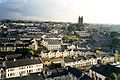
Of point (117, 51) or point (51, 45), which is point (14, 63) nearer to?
point (51, 45)

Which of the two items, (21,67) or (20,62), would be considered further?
(20,62)

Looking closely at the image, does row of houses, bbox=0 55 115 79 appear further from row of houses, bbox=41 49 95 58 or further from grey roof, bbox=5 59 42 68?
row of houses, bbox=41 49 95 58

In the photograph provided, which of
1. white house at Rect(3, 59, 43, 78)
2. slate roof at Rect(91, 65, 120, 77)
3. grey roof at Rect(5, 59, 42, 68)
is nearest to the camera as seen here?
slate roof at Rect(91, 65, 120, 77)

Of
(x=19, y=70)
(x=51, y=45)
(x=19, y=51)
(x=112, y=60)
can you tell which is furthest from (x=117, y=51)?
(x=19, y=70)

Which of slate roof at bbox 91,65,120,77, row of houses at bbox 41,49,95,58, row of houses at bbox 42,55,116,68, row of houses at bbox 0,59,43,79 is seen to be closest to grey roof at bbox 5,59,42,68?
row of houses at bbox 0,59,43,79

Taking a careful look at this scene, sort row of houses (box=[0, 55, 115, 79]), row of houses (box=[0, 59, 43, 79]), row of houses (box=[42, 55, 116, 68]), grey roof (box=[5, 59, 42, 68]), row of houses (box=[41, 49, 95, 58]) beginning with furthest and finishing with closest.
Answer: row of houses (box=[41, 49, 95, 58]) → row of houses (box=[42, 55, 116, 68]) → grey roof (box=[5, 59, 42, 68]) → row of houses (box=[0, 55, 115, 79]) → row of houses (box=[0, 59, 43, 79])

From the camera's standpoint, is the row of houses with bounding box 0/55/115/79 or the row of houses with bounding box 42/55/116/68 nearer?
the row of houses with bounding box 0/55/115/79

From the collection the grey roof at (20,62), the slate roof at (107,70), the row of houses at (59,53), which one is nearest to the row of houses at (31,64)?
the grey roof at (20,62)

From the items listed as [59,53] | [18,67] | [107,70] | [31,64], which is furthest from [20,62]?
[59,53]

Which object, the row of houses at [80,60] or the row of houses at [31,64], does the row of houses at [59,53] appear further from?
the row of houses at [31,64]

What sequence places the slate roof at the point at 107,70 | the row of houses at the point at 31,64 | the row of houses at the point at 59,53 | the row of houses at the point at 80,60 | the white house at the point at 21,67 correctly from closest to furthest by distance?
the slate roof at the point at 107,70 < the row of houses at the point at 31,64 < the white house at the point at 21,67 < the row of houses at the point at 80,60 < the row of houses at the point at 59,53

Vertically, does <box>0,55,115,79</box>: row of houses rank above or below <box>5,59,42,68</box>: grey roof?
below

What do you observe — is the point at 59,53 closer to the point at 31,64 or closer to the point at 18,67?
the point at 31,64
